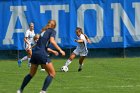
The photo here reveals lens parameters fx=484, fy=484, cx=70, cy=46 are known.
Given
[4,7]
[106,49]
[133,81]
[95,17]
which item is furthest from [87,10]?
[133,81]

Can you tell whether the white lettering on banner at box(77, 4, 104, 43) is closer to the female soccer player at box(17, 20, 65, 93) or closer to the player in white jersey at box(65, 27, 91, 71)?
the player in white jersey at box(65, 27, 91, 71)

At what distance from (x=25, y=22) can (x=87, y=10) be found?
136 inches

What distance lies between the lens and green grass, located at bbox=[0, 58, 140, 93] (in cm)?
1409

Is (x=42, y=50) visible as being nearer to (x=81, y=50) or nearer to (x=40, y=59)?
(x=40, y=59)

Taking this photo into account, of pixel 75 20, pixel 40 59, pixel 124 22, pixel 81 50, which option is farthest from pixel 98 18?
pixel 40 59

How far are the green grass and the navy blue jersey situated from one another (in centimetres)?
150

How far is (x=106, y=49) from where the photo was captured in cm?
2697

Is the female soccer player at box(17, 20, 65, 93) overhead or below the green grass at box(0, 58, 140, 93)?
overhead

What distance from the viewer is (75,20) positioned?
2639 centimetres

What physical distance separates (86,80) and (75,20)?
33.7 feet

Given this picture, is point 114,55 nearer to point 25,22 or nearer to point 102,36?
point 102,36

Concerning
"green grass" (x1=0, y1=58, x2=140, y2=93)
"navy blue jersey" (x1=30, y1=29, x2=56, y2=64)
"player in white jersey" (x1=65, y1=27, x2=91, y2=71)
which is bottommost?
"green grass" (x1=0, y1=58, x2=140, y2=93)

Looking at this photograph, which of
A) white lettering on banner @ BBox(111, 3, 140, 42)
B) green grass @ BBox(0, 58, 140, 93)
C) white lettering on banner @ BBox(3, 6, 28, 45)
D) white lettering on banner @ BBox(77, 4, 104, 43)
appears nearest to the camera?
green grass @ BBox(0, 58, 140, 93)

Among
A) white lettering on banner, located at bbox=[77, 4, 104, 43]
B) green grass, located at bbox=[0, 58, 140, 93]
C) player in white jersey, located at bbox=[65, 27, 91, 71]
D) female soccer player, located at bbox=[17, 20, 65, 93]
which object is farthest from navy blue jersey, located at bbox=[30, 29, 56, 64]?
white lettering on banner, located at bbox=[77, 4, 104, 43]
